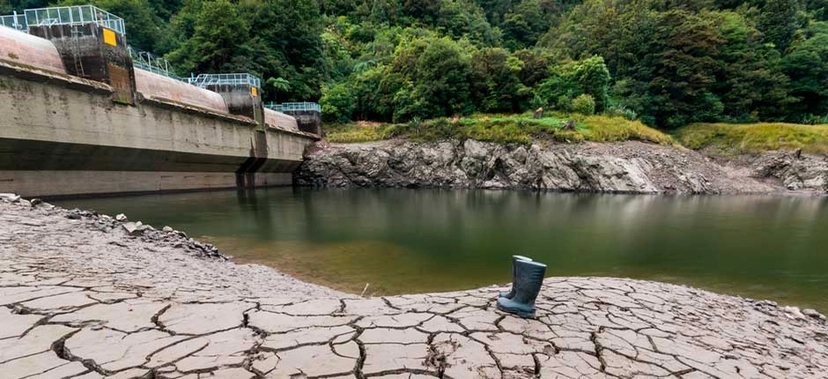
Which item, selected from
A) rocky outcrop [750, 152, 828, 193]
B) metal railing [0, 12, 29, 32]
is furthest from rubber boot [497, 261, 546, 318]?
rocky outcrop [750, 152, 828, 193]

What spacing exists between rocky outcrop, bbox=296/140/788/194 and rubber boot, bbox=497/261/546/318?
Answer: 22581 millimetres

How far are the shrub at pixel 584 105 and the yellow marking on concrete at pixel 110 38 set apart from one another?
91.1ft

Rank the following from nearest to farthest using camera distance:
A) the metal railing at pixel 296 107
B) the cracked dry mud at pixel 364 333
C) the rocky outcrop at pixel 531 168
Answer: the cracked dry mud at pixel 364 333, the rocky outcrop at pixel 531 168, the metal railing at pixel 296 107

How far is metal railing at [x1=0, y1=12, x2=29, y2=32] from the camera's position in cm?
1318

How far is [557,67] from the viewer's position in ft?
96.5

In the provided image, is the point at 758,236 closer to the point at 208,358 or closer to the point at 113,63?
the point at 208,358

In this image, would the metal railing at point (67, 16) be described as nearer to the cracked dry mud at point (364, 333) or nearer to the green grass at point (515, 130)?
the cracked dry mud at point (364, 333)

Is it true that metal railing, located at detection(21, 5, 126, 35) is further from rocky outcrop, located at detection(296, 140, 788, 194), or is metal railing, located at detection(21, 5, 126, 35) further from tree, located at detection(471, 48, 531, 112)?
tree, located at detection(471, 48, 531, 112)

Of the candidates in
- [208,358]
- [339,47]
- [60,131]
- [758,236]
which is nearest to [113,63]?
[60,131]

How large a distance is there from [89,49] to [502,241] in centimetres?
1671

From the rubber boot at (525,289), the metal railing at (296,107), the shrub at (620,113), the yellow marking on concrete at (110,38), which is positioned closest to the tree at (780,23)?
the shrub at (620,113)

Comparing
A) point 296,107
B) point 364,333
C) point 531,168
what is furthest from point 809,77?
point 364,333

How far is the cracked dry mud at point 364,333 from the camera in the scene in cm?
203

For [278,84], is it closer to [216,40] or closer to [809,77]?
[216,40]
